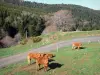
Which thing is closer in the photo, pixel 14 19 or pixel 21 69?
pixel 21 69

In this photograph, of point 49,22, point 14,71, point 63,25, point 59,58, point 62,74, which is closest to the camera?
point 62,74

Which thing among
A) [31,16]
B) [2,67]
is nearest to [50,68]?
[2,67]

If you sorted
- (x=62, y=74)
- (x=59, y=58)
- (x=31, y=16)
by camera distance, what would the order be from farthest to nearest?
1. (x=31, y=16)
2. (x=59, y=58)
3. (x=62, y=74)

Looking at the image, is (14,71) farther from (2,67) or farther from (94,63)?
(94,63)

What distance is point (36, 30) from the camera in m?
117

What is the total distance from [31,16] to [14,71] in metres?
98.6

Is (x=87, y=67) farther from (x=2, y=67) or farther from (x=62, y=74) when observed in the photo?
(x=2, y=67)

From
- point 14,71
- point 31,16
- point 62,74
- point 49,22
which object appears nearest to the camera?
point 62,74

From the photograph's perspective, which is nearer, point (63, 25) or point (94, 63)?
point (94, 63)

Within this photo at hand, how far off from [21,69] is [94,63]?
860cm

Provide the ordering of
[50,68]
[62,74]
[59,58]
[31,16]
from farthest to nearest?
[31,16] < [59,58] < [50,68] < [62,74]

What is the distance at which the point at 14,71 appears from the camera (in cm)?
3070

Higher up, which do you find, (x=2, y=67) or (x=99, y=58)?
(x=99, y=58)

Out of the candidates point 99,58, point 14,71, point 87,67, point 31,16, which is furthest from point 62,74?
point 31,16
